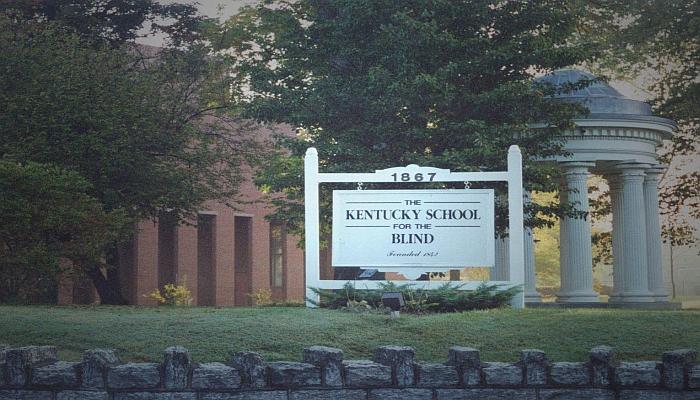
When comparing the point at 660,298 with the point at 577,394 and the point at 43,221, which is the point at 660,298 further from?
the point at 577,394

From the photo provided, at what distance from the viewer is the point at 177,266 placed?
55.6 metres

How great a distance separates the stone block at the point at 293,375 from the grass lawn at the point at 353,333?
121 cm

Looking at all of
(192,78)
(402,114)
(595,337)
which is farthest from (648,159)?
(595,337)

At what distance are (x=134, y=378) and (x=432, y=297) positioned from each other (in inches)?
326

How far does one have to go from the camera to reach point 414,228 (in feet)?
69.3

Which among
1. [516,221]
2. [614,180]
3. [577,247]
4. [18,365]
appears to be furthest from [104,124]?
[18,365]

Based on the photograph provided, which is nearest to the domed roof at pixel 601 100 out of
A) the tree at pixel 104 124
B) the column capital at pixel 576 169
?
the column capital at pixel 576 169

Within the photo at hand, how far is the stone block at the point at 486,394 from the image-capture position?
43.7 ft

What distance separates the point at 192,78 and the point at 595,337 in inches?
1142

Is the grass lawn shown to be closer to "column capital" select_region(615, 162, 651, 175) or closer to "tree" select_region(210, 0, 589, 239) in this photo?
"tree" select_region(210, 0, 589, 239)

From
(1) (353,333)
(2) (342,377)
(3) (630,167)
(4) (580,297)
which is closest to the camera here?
(2) (342,377)

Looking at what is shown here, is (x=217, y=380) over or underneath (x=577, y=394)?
over

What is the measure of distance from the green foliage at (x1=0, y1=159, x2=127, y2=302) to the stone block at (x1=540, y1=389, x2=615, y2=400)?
1219 centimetres

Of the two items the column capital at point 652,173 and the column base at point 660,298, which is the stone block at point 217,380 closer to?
the column base at point 660,298
